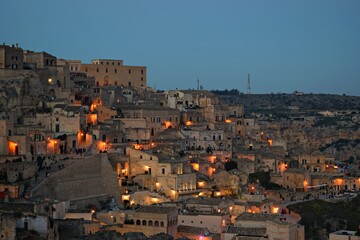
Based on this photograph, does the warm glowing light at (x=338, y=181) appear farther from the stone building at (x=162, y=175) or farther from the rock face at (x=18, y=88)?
the rock face at (x=18, y=88)

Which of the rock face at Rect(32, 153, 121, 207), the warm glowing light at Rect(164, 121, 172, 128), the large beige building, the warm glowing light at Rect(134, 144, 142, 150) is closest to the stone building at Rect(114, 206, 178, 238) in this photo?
the rock face at Rect(32, 153, 121, 207)

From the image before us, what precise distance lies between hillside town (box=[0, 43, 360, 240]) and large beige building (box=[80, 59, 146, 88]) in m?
0.15

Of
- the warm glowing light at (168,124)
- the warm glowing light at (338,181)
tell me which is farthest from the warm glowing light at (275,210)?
the warm glowing light at (168,124)

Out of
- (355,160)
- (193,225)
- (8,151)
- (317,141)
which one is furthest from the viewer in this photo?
(317,141)

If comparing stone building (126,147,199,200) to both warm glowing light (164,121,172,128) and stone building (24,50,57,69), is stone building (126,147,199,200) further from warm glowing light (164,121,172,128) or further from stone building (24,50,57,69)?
stone building (24,50,57,69)

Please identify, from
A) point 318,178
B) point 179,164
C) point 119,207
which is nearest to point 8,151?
point 119,207

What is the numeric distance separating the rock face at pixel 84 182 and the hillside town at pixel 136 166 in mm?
70

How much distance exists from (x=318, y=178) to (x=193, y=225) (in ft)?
67.3

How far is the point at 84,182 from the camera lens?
4831cm

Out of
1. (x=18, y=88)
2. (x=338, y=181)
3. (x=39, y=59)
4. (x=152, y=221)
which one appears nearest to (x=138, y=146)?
(x=18, y=88)

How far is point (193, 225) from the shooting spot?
45.7 m

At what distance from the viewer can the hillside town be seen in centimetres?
4375

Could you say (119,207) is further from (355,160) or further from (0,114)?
(355,160)

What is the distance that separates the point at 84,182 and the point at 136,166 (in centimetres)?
604
